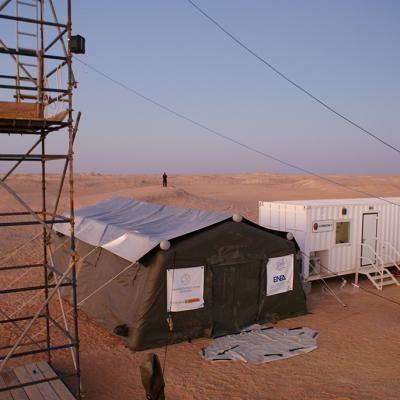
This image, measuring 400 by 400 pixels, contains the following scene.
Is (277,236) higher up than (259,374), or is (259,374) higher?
(277,236)

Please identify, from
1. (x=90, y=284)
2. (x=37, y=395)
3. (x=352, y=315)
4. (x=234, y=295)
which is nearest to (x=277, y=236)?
(x=234, y=295)

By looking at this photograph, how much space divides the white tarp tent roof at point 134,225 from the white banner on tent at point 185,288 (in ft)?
2.60

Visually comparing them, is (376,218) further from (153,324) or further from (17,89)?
(17,89)

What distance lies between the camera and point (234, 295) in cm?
1084

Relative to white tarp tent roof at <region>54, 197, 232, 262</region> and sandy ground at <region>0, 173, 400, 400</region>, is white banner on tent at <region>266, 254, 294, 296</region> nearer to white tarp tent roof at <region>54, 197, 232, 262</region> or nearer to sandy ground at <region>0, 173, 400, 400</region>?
sandy ground at <region>0, 173, 400, 400</region>

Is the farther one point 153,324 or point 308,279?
point 308,279

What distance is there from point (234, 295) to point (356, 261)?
584cm

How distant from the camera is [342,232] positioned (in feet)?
48.0

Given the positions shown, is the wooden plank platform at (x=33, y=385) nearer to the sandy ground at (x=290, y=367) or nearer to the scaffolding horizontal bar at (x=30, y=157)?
the sandy ground at (x=290, y=367)

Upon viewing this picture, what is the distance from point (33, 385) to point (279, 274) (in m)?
6.25

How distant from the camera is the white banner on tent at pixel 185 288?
9.91 metres

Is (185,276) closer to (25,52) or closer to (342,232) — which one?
(25,52)

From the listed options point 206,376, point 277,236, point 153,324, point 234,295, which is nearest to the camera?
point 206,376

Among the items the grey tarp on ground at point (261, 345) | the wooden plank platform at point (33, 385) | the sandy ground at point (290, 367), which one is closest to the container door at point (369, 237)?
the sandy ground at point (290, 367)
